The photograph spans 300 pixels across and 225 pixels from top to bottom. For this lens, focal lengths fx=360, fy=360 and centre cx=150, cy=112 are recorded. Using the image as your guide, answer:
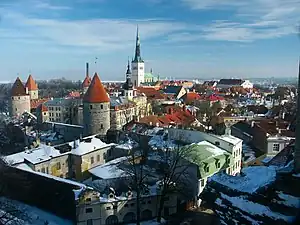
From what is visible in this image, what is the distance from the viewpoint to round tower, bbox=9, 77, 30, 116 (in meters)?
38.5

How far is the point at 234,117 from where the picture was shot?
36.5m

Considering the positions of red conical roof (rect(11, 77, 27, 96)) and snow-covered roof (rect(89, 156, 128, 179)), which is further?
red conical roof (rect(11, 77, 27, 96))

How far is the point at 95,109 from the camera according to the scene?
25.0m

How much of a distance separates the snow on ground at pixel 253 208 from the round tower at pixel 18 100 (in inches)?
1301

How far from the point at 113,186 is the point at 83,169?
4.54m

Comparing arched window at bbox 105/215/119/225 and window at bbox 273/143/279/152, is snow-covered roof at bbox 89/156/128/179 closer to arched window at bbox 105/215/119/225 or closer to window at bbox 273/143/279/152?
arched window at bbox 105/215/119/225

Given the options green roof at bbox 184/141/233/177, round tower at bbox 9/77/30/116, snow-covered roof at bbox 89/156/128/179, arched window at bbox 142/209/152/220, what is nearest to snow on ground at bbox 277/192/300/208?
arched window at bbox 142/209/152/220

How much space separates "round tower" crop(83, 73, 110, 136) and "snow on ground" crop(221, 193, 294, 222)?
641 inches

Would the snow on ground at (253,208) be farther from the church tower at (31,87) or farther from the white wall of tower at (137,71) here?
the white wall of tower at (137,71)

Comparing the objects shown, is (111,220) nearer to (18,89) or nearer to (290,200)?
(290,200)

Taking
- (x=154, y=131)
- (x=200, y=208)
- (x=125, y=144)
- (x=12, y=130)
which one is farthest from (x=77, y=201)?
(x=12, y=130)

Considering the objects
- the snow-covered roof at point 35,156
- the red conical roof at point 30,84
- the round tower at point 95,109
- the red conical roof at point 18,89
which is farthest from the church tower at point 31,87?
the snow-covered roof at point 35,156

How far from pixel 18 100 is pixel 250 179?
109ft

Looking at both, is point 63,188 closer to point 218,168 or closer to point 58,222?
point 58,222
